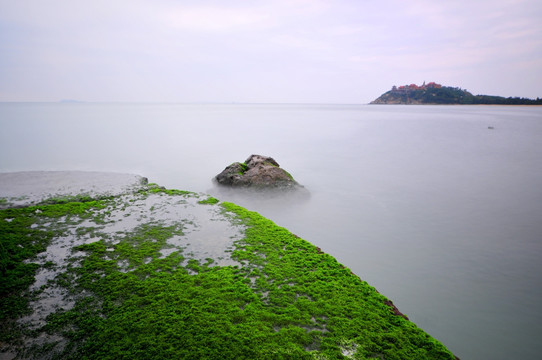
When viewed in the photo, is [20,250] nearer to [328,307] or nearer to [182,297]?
[182,297]

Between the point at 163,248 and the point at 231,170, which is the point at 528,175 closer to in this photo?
the point at 231,170

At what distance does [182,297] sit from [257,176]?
9317 mm

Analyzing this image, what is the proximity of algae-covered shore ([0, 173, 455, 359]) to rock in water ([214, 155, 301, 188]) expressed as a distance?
571 cm

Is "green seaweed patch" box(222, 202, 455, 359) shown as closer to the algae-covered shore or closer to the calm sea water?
the algae-covered shore

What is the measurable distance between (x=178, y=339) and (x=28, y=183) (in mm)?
12928

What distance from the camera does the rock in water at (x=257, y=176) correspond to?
1383 centimetres

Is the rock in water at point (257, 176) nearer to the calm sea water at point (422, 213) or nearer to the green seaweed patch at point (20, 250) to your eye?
the calm sea water at point (422, 213)

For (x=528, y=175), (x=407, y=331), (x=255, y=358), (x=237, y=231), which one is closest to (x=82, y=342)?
(x=255, y=358)

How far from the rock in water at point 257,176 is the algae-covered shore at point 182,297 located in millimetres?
5710

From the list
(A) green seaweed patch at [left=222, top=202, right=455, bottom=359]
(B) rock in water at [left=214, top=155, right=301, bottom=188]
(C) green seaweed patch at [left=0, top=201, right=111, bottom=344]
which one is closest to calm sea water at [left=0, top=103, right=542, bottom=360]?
(B) rock in water at [left=214, top=155, right=301, bottom=188]

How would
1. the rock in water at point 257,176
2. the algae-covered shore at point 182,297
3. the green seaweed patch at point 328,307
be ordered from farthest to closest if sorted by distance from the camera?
1. the rock in water at point 257,176
2. the green seaweed patch at point 328,307
3. the algae-covered shore at point 182,297

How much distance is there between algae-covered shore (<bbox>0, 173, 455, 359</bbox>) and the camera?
13.3 feet

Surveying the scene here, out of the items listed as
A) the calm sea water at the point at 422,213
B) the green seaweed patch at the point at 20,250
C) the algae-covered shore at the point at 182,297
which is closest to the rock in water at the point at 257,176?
the calm sea water at the point at 422,213

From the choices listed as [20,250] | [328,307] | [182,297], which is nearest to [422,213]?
[328,307]
